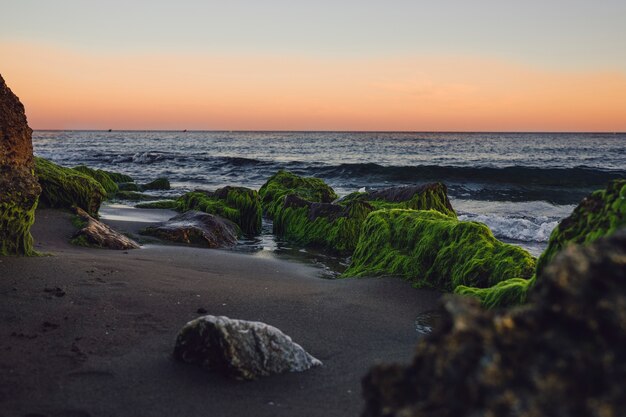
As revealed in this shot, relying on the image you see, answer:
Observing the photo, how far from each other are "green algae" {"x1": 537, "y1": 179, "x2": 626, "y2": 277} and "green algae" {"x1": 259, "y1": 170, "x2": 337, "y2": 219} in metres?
9.65

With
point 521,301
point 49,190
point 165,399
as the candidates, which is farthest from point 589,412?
point 49,190

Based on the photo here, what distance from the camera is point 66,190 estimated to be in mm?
9352

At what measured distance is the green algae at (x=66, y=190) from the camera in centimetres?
903

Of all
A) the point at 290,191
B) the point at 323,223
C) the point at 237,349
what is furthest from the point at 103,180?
the point at 237,349

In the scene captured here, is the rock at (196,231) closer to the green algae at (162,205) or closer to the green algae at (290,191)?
the green algae at (290,191)

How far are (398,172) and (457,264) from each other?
26.7 metres

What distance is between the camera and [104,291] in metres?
4.52

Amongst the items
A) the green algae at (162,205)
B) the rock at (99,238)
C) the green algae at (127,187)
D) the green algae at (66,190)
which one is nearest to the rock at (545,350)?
the rock at (99,238)

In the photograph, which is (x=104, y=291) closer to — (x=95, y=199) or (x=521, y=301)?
(x=521, y=301)

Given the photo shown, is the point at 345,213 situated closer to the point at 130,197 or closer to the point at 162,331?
the point at 162,331

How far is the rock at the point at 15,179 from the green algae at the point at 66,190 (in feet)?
11.2

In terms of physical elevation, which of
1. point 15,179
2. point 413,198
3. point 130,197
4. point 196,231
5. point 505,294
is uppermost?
point 15,179

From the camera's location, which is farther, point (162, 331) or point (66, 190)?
point (66, 190)

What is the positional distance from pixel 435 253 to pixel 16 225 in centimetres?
437
